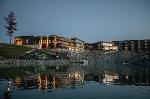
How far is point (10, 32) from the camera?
430ft

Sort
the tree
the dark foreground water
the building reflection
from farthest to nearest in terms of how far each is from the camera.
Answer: the tree, the building reflection, the dark foreground water

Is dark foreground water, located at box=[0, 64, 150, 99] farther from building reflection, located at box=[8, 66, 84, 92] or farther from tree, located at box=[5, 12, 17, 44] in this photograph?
tree, located at box=[5, 12, 17, 44]

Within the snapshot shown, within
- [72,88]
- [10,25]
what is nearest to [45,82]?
[72,88]

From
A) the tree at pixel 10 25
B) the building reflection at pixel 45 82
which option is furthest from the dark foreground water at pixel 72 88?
the tree at pixel 10 25

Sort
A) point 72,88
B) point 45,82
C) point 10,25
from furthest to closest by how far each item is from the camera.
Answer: point 10,25 → point 45,82 → point 72,88

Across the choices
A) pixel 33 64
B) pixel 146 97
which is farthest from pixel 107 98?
pixel 33 64

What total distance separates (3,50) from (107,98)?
91754 mm

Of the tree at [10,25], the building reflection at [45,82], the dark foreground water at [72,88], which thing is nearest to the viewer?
the dark foreground water at [72,88]

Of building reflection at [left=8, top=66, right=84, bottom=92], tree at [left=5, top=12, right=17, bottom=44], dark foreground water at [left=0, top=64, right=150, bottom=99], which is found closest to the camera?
dark foreground water at [left=0, top=64, right=150, bottom=99]

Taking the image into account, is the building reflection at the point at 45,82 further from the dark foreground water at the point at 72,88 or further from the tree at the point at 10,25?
the tree at the point at 10,25

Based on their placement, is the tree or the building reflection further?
the tree

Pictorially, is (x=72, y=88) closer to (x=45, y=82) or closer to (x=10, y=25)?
(x=45, y=82)

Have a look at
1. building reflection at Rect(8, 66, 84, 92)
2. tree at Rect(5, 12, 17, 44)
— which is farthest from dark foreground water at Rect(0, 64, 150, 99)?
tree at Rect(5, 12, 17, 44)

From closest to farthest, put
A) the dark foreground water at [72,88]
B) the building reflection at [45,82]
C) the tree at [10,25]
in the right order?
the dark foreground water at [72,88], the building reflection at [45,82], the tree at [10,25]
